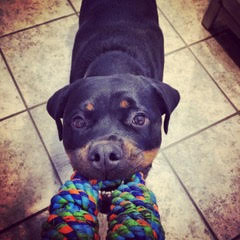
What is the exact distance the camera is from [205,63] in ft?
9.10

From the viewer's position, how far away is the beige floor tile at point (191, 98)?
2451 mm

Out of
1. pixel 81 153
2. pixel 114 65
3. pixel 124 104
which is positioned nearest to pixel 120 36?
pixel 114 65

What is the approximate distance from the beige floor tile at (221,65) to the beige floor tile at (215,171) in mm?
299

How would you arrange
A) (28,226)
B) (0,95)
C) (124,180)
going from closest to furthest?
1. (124,180)
2. (28,226)
3. (0,95)

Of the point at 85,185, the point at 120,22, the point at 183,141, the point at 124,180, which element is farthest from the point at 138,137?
the point at 120,22

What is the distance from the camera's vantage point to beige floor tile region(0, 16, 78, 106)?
2.56 meters

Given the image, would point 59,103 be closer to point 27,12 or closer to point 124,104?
point 124,104

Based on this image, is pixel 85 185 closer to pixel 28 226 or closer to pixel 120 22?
pixel 28 226

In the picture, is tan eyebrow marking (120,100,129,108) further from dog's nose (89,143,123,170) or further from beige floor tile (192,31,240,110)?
beige floor tile (192,31,240,110)

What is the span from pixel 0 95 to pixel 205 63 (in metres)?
1.87

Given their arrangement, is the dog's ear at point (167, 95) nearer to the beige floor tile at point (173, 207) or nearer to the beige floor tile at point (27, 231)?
the beige floor tile at point (173, 207)

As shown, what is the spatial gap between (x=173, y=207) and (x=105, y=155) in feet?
3.34

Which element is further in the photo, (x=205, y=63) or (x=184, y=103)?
(x=205, y=63)

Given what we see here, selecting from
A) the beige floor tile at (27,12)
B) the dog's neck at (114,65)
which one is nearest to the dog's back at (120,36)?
the dog's neck at (114,65)
